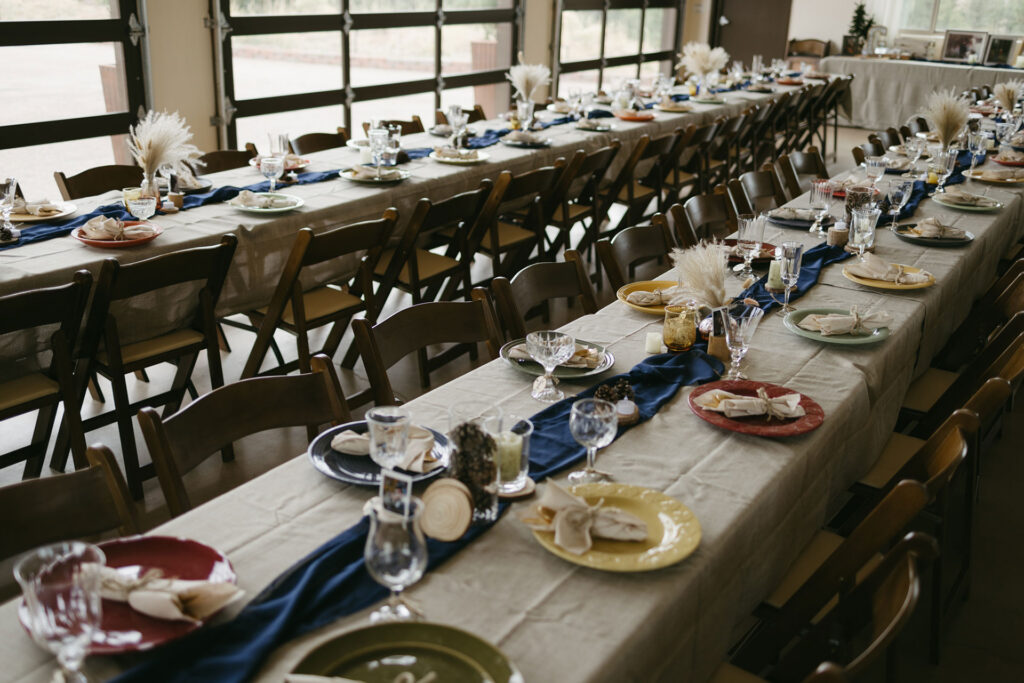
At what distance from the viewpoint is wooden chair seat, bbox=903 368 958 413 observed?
3410mm

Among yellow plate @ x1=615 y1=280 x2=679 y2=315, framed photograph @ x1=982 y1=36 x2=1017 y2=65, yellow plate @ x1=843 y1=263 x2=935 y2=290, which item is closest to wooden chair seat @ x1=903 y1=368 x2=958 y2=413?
yellow plate @ x1=843 y1=263 x2=935 y2=290

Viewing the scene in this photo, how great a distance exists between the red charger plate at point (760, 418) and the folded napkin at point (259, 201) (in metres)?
2.42

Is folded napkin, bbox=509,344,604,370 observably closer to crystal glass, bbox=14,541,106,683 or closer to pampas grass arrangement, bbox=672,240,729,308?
pampas grass arrangement, bbox=672,240,729,308

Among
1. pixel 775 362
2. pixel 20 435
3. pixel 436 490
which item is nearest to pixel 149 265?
pixel 20 435

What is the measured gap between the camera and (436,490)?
5.97 ft

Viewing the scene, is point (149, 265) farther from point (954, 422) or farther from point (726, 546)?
point (954, 422)

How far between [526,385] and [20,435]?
7.88 feet

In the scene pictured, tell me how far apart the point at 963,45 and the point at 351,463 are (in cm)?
1302

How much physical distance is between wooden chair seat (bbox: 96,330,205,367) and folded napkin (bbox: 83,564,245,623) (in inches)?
77.1

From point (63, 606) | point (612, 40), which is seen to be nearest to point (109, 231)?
point (63, 606)

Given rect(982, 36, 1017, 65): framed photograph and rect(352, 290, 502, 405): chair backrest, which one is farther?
rect(982, 36, 1017, 65): framed photograph

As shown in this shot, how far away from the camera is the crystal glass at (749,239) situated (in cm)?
340

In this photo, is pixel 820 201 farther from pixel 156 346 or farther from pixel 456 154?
pixel 156 346

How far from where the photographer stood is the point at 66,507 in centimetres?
182
